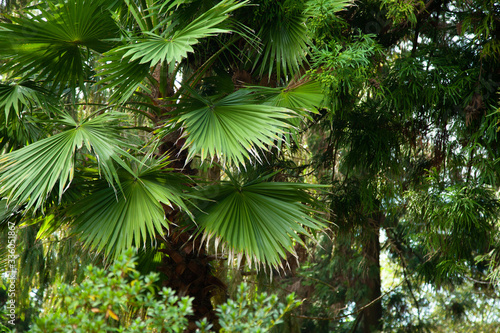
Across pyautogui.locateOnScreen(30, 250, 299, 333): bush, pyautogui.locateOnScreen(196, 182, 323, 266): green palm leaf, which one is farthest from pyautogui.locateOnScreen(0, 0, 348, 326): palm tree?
pyautogui.locateOnScreen(30, 250, 299, 333): bush

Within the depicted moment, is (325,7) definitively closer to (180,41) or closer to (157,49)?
(180,41)

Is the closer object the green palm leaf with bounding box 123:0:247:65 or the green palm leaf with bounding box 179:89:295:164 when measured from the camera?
the green palm leaf with bounding box 123:0:247:65

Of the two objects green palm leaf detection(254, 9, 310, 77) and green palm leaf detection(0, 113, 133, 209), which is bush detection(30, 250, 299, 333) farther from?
green palm leaf detection(254, 9, 310, 77)

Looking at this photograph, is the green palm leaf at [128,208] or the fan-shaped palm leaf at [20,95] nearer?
the green palm leaf at [128,208]

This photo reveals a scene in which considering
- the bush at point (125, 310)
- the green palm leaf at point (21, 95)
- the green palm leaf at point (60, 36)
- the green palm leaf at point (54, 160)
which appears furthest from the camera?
the green palm leaf at point (21, 95)

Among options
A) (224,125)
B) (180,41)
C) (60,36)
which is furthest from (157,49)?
(60,36)

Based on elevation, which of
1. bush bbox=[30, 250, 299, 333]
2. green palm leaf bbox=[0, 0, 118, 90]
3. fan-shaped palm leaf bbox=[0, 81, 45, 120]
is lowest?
bush bbox=[30, 250, 299, 333]

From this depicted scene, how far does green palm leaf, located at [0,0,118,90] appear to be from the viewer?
3.56 m

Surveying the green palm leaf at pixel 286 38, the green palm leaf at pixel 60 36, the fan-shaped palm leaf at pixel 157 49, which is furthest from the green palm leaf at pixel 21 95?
the green palm leaf at pixel 286 38

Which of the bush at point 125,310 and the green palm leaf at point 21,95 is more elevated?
the green palm leaf at point 21,95

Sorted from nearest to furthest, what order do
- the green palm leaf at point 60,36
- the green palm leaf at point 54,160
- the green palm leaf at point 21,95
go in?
the green palm leaf at point 54,160, the green palm leaf at point 60,36, the green palm leaf at point 21,95

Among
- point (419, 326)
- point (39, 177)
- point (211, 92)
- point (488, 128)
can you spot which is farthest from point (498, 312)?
point (39, 177)

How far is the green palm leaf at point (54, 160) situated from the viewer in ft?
10.2

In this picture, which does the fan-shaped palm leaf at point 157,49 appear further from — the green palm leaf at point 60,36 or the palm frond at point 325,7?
the palm frond at point 325,7
